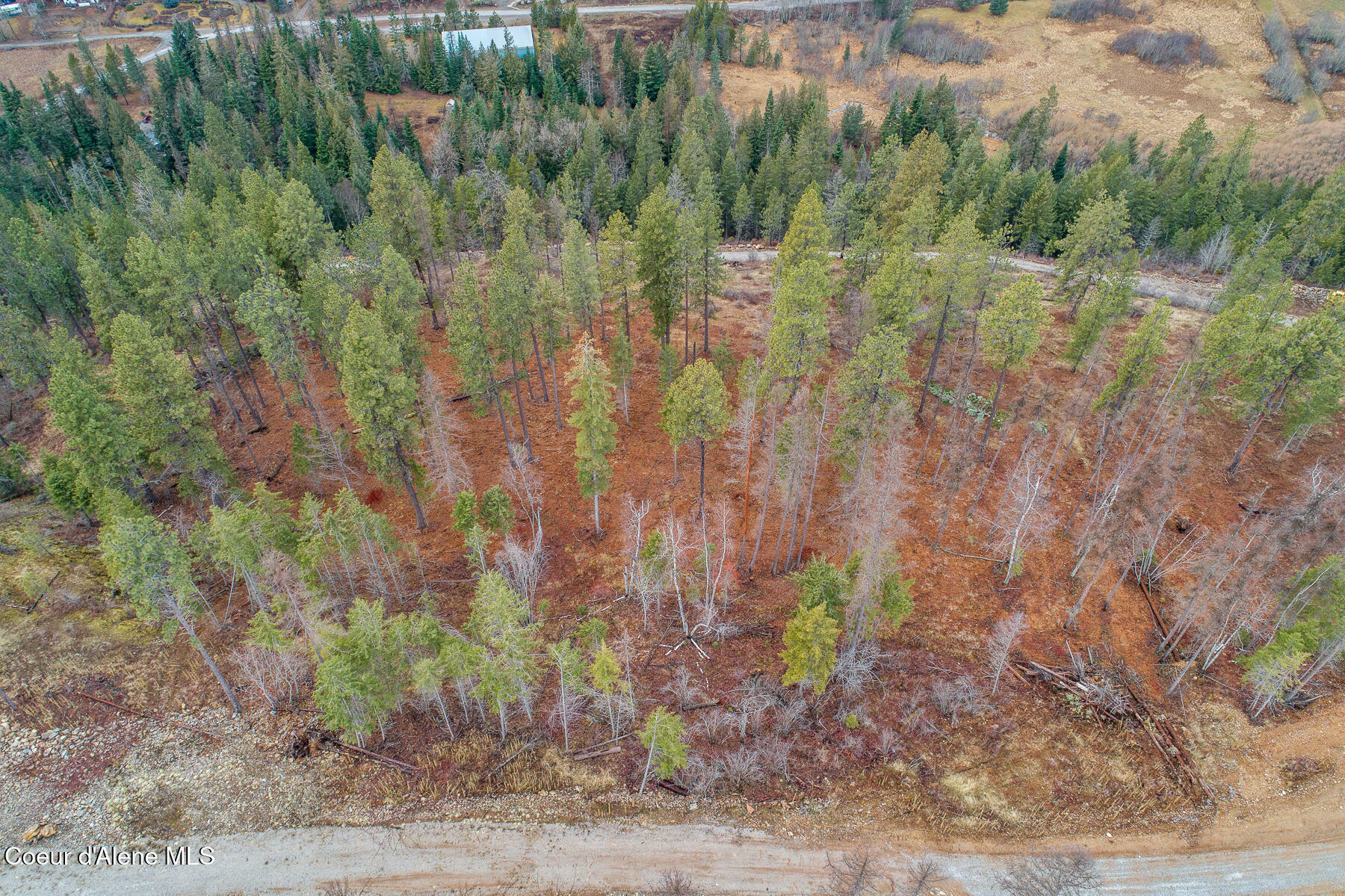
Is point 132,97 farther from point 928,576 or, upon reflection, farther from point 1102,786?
point 1102,786

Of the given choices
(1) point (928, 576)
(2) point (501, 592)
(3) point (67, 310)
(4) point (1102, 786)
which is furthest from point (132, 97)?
(4) point (1102, 786)

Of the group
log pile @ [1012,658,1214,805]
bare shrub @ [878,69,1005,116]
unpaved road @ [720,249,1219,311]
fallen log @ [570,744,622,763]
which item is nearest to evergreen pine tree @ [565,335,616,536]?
fallen log @ [570,744,622,763]

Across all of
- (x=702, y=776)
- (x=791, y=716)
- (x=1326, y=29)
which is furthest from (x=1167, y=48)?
(x=702, y=776)

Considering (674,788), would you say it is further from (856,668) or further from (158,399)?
(158,399)

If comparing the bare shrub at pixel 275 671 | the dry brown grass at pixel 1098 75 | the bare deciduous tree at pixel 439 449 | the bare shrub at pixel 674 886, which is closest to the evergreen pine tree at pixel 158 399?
the bare deciduous tree at pixel 439 449

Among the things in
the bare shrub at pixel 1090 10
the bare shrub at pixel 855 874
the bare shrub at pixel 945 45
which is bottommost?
the bare shrub at pixel 855 874

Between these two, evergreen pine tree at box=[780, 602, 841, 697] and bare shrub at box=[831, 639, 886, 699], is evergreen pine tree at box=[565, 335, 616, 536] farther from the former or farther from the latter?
bare shrub at box=[831, 639, 886, 699]

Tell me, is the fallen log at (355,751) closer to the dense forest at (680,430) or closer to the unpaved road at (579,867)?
the dense forest at (680,430)
